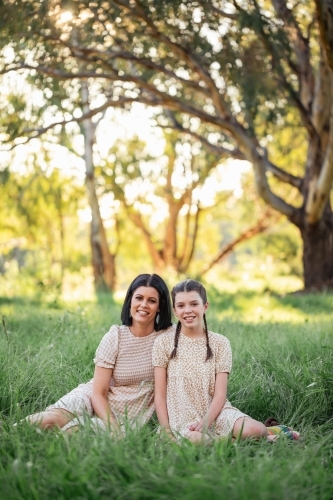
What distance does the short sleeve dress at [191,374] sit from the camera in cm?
404

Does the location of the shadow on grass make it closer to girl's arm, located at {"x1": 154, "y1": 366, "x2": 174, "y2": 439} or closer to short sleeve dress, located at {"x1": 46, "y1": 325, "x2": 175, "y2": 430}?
short sleeve dress, located at {"x1": 46, "y1": 325, "x2": 175, "y2": 430}

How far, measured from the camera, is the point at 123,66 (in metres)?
12.7

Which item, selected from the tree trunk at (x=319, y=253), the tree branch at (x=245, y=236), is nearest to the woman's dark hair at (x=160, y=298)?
the tree trunk at (x=319, y=253)

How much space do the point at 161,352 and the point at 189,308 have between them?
1.03 ft

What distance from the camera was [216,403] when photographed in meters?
3.99

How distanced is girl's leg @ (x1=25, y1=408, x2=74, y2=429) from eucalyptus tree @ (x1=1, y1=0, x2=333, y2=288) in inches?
178

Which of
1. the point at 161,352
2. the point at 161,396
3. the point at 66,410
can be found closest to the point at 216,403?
the point at 161,396

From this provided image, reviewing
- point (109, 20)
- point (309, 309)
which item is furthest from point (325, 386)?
point (109, 20)

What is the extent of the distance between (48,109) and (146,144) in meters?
11.6

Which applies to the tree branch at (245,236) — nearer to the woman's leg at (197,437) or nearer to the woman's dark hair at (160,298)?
the woman's dark hair at (160,298)

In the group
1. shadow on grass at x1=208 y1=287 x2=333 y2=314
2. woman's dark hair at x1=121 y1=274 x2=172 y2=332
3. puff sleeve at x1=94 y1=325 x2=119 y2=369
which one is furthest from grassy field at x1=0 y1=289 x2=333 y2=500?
shadow on grass at x1=208 y1=287 x2=333 y2=314

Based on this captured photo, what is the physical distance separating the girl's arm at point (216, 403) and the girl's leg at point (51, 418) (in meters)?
0.69

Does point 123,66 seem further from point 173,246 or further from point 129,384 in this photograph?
point 173,246

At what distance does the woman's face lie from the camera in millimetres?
4297
